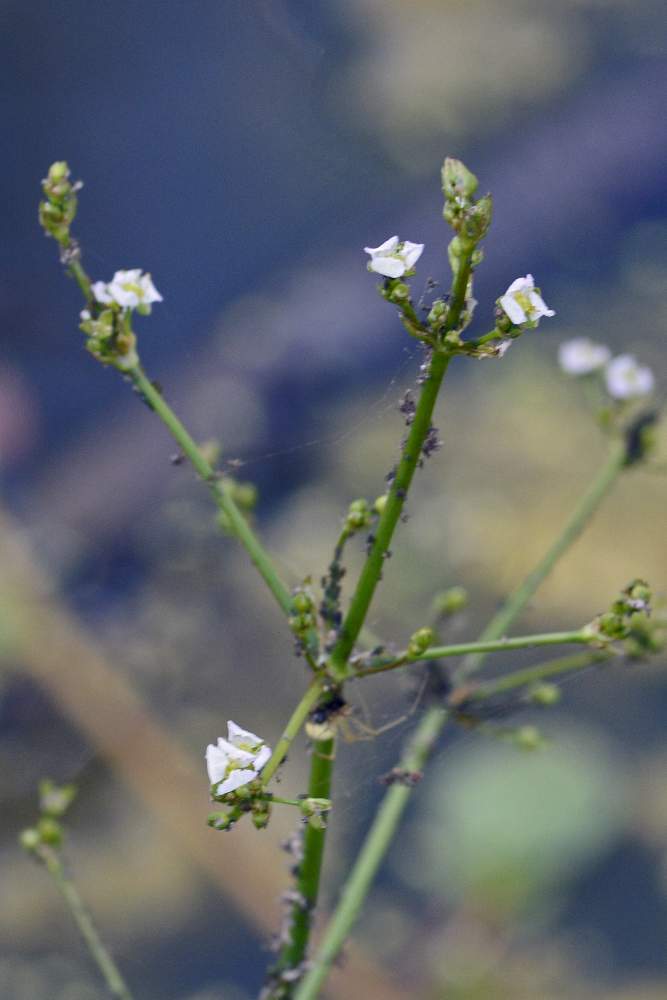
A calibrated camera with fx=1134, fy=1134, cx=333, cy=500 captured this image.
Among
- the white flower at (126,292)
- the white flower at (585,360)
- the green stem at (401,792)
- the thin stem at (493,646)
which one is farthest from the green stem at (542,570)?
the white flower at (126,292)

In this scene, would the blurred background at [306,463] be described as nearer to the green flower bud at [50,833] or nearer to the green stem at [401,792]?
the green stem at [401,792]

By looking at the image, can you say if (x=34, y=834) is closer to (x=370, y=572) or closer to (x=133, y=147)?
(x=370, y=572)

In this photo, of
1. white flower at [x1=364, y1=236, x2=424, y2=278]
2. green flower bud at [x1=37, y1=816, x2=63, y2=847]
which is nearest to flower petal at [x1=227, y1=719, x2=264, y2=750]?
white flower at [x1=364, y1=236, x2=424, y2=278]

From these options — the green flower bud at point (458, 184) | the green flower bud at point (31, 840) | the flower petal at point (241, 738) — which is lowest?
the flower petal at point (241, 738)

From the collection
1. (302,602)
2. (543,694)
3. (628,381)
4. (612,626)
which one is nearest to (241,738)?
(302,602)

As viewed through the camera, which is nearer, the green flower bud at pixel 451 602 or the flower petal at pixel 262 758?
the flower petal at pixel 262 758

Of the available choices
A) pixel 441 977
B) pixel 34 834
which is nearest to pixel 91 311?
pixel 34 834

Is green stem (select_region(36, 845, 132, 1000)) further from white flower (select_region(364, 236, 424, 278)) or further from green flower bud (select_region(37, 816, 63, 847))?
white flower (select_region(364, 236, 424, 278))
